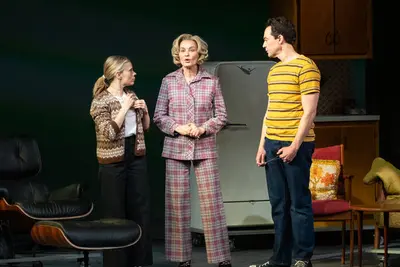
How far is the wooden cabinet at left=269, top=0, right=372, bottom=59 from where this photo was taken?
30.8 feet

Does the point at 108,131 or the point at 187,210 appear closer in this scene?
the point at 108,131

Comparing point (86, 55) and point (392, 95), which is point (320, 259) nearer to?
point (392, 95)

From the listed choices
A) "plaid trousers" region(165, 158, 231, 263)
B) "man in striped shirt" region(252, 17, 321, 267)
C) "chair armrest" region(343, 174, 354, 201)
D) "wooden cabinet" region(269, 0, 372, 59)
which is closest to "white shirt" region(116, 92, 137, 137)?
"plaid trousers" region(165, 158, 231, 263)

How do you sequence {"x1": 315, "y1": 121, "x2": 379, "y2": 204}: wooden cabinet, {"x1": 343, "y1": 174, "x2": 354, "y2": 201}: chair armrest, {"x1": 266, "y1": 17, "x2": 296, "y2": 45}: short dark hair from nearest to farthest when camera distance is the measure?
Answer: {"x1": 266, "y1": 17, "x2": 296, "y2": 45}: short dark hair, {"x1": 343, "y1": 174, "x2": 354, "y2": 201}: chair armrest, {"x1": 315, "y1": 121, "x2": 379, "y2": 204}: wooden cabinet

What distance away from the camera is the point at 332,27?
948cm

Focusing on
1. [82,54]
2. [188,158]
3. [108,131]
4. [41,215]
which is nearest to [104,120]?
[108,131]

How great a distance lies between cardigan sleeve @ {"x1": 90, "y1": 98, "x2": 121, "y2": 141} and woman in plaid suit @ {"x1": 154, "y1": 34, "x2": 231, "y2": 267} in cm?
48

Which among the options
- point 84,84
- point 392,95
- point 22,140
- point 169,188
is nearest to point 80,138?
point 84,84

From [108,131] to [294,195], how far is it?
1332mm

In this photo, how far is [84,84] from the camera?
966 centimetres

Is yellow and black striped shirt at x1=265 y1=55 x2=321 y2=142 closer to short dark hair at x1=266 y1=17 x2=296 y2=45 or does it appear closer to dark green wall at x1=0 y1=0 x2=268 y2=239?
short dark hair at x1=266 y1=17 x2=296 y2=45

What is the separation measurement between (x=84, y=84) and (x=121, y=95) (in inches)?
95.7

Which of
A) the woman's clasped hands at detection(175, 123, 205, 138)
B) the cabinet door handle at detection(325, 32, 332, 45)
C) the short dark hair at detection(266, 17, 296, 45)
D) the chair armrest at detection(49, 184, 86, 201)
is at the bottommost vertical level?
the chair armrest at detection(49, 184, 86, 201)

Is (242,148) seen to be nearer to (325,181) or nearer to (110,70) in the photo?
(325,181)
